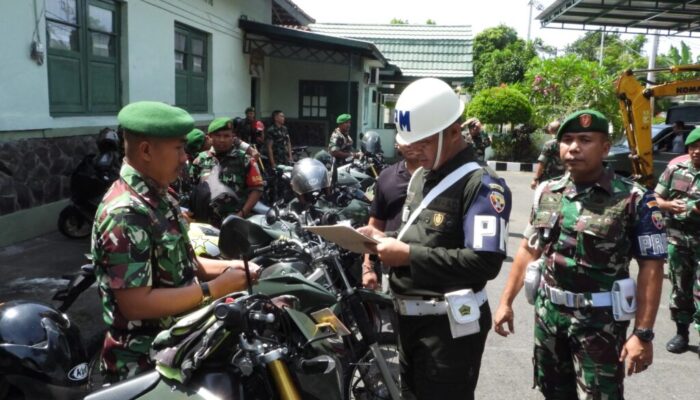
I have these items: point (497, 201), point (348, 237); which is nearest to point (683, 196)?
point (497, 201)

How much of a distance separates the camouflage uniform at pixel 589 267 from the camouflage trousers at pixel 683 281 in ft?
8.33

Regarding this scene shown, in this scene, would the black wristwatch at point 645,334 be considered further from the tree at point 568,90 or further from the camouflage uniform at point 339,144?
the tree at point 568,90

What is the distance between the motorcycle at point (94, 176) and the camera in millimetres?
6453

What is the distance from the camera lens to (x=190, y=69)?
11172 mm

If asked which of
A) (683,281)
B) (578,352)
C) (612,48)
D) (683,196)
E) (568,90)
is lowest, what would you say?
(683,281)

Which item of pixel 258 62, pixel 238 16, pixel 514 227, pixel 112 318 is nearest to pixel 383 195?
pixel 112 318

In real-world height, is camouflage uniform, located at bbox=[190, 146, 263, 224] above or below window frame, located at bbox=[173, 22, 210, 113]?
below

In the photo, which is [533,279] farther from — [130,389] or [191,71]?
[191,71]

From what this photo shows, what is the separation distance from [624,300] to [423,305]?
0.95 metres

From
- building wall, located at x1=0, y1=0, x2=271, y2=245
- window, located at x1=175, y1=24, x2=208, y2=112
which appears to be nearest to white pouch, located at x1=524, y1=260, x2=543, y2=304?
building wall, located at x1=0, y1=0, x2=271, y2=245

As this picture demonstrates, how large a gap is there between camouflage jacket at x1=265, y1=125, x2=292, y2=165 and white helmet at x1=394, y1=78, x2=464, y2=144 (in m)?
10.0

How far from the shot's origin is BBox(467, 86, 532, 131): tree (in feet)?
62.3

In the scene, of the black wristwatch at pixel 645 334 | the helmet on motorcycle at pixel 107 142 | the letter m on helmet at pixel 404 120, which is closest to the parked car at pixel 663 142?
the helmet on motorcycle at pixel 107 142

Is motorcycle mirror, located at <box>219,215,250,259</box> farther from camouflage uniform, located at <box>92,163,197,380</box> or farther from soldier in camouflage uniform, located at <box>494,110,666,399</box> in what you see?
soldier in camouflage uniform, located at <box>494,110,666,399</box>
